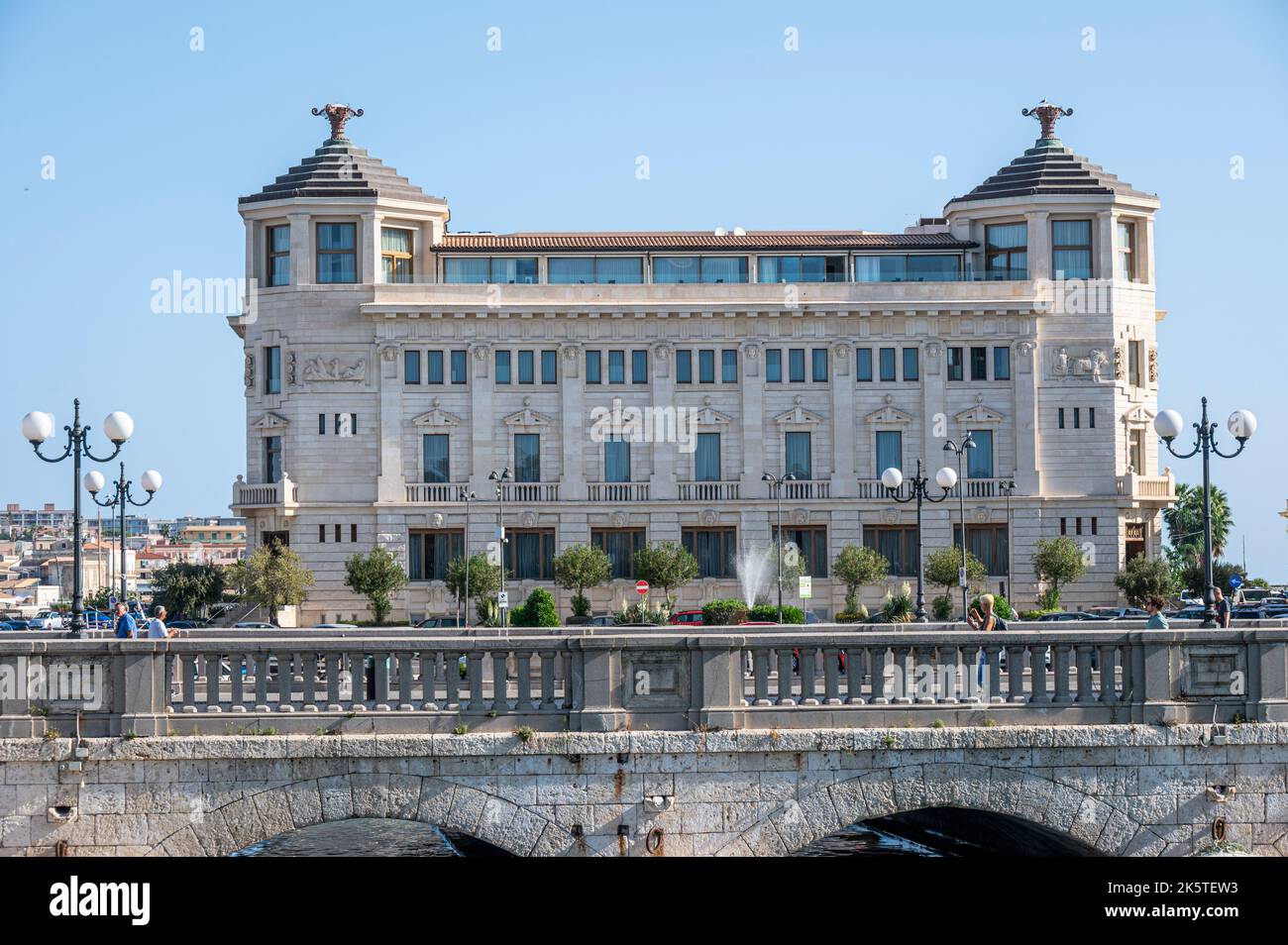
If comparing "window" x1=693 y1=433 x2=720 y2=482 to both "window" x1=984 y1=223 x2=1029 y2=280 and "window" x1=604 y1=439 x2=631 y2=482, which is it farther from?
"window" x1=984 y1=223 x2=1029 y2=280

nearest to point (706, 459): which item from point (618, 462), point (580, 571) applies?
point (618, 462)

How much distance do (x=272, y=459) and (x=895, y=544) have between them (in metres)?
28.2

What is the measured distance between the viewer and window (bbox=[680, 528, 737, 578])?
82.8m

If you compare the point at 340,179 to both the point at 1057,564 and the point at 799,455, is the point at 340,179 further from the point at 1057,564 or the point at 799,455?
the point at 1057,564

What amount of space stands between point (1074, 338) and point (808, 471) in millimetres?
13589

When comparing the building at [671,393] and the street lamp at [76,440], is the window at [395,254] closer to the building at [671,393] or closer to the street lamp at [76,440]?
the building at [671,393]

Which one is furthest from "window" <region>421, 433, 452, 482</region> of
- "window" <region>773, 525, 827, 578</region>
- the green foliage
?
"window" <region>773, 525, 827, 578</region>

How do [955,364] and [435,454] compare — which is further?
[955,364]

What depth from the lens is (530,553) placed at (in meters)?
82.8

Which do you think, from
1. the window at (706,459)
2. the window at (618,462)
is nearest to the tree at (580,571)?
the window at (618,462)

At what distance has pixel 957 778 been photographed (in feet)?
62.3

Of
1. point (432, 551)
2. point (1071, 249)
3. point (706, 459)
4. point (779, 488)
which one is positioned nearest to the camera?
point (779, 488)

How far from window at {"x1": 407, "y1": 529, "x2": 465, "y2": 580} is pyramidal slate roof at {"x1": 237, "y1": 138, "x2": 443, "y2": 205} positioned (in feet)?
50.7

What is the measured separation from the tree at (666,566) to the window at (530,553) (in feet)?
15.4
